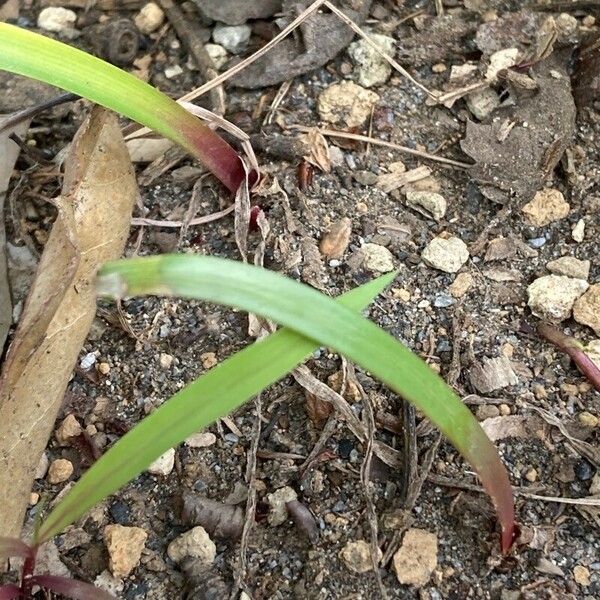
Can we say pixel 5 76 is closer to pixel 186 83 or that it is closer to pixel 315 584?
pixel 186 83

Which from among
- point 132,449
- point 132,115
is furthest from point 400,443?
point 132,115

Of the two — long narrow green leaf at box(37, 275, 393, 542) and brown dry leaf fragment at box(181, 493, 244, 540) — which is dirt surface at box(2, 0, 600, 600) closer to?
brown dry leaf fragment at box(181, 493, 244, 540)

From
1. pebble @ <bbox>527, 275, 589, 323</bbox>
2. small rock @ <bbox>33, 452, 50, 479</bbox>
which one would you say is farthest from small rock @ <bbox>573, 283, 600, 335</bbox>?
small rock @ <bbox>33, 452, 50, 479</bbox>

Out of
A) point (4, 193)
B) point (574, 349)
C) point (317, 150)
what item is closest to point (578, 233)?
point (574, 349)

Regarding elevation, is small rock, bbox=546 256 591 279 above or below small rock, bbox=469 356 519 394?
above

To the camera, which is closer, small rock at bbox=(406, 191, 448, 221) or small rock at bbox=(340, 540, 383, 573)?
small rock at bbox=(340, 540, 383, 573)

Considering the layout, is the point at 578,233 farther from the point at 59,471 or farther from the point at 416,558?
the point at 59,471
